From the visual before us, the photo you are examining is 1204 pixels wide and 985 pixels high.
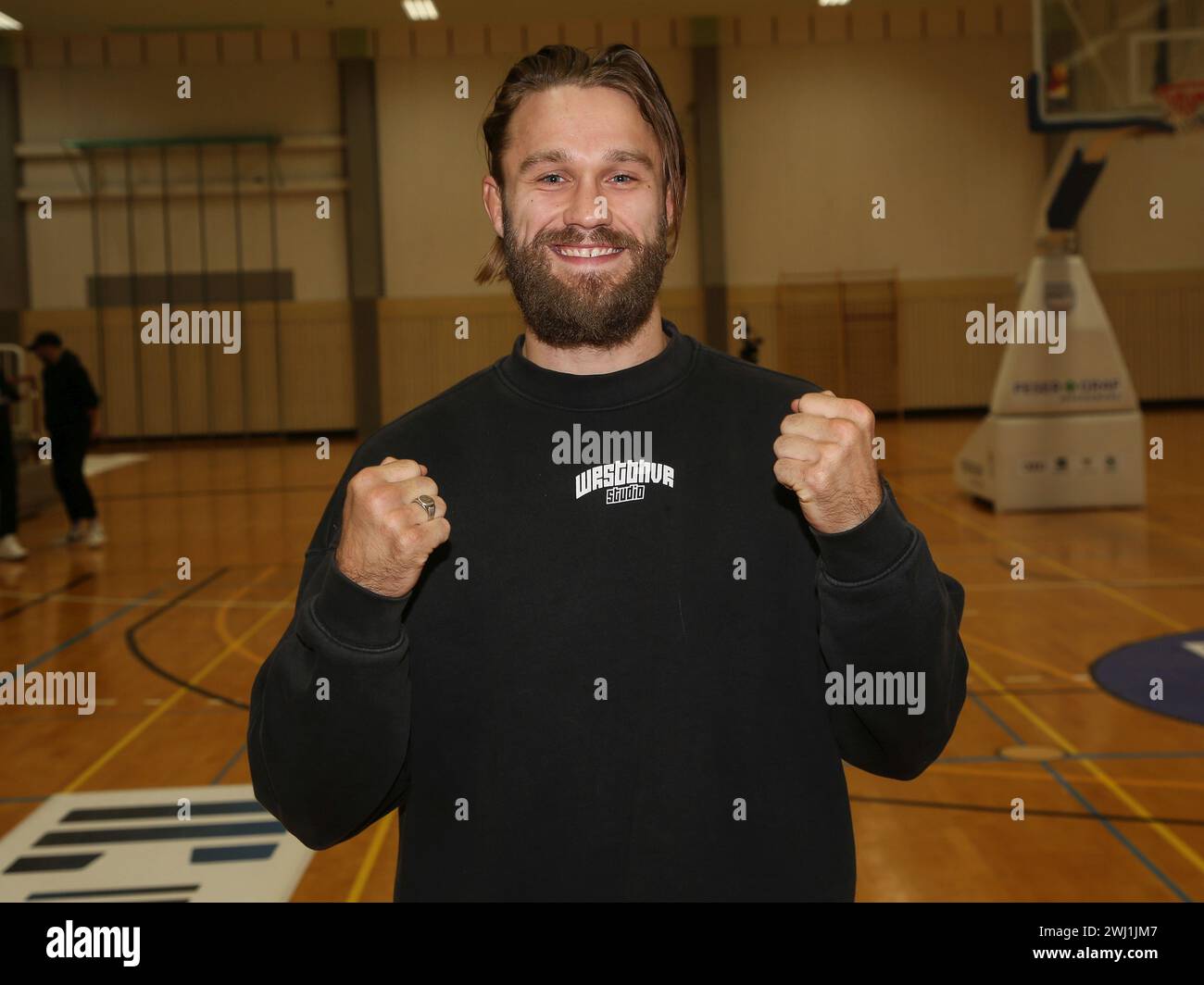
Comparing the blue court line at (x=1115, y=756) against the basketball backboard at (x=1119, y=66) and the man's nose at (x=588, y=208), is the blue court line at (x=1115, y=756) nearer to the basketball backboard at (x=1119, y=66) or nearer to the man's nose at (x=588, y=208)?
the man's nose at (x=588, y=208)

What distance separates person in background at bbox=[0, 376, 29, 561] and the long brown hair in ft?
34.3

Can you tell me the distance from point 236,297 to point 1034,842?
20.5 m

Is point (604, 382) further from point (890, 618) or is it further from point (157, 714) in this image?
point (157, 714)

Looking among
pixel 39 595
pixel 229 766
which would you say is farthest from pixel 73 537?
pixel 229 766

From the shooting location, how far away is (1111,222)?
22.4 metres

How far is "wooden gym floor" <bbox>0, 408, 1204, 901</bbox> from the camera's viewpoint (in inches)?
173

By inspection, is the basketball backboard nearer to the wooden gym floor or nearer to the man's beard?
the wooden gym floor

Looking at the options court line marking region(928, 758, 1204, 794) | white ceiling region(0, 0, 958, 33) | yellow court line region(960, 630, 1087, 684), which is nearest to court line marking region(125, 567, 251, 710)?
court line marking region(928, 758, 1204, 794)

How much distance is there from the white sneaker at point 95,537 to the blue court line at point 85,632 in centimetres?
239

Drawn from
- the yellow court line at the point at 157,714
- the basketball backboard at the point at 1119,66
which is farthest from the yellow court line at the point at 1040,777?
the basketball backboard at the point at 1119,66

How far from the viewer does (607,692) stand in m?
1.78

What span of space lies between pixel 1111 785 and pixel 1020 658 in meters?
2.11

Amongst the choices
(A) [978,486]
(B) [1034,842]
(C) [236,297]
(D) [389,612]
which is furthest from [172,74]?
(D) [389,612]
